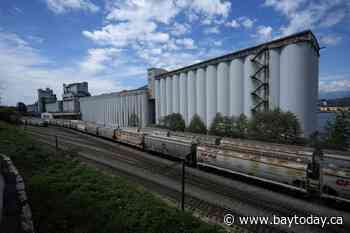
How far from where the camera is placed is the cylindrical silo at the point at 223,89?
A: 4653cm

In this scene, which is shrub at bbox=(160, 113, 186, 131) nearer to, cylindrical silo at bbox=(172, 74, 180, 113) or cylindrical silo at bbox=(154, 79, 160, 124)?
cylindrical silo at bbox=(172, 74, 180, 113)

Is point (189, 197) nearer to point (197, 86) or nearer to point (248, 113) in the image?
point (248, 113)

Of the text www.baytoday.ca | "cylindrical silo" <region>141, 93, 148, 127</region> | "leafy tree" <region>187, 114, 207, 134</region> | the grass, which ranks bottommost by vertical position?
the text www.baytoday.ca

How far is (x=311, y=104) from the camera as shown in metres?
35.7

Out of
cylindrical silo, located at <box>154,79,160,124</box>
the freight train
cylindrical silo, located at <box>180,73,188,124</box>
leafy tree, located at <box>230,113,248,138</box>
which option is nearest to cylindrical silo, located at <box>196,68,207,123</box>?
cylindrical silo, located at <box>180,73,188,124</box>

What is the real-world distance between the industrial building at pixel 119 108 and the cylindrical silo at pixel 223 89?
33679mm

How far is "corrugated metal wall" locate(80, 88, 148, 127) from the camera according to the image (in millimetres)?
74625

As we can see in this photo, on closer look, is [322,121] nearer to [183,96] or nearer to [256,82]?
[256,82]

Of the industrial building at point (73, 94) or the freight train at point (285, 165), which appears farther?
the industrial building at point (73, 94)

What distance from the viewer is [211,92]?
50188 mm

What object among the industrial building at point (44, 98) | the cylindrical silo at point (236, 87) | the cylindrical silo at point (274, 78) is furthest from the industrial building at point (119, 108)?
the industrial building at point (44, 98)

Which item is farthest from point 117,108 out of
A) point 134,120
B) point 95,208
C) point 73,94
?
point 95,208

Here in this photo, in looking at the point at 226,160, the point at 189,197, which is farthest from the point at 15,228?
the point at 226,160

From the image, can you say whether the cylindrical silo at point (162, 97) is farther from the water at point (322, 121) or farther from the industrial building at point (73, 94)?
the industrial building at point (73, 94)
